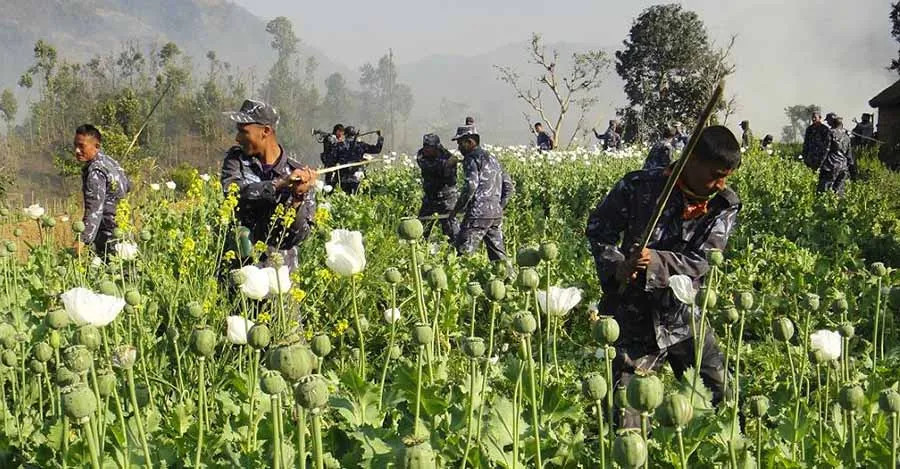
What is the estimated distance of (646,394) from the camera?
127 centimetres

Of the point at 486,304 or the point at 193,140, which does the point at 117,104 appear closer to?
the point at 193,140

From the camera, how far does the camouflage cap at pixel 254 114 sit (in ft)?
12.2

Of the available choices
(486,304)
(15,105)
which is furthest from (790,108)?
(486,304)

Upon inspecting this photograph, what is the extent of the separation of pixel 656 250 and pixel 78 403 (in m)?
2.09

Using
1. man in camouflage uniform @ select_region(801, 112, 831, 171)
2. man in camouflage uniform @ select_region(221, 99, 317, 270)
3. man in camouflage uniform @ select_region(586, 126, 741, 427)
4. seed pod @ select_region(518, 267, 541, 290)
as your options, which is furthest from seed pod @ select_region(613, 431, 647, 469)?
man in camouflage uniform @ select_region(801, 112, 831, 171)

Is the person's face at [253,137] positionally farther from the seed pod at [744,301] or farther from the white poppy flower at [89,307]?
the seed pod at [744,301]

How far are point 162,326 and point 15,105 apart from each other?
7972cm

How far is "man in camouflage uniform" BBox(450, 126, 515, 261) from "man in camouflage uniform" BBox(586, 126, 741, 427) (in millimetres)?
3845

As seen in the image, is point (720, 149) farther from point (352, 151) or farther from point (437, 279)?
point (352, 151)

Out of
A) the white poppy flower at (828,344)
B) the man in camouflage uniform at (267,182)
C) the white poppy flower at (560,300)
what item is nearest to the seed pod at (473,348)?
the white poppy flower at (560,300)

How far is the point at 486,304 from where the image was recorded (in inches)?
224

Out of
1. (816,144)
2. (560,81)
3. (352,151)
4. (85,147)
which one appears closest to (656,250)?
(85,147)

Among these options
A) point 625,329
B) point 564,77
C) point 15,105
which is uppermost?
point 15,105

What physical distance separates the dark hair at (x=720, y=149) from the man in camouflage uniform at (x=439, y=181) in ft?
17.1
